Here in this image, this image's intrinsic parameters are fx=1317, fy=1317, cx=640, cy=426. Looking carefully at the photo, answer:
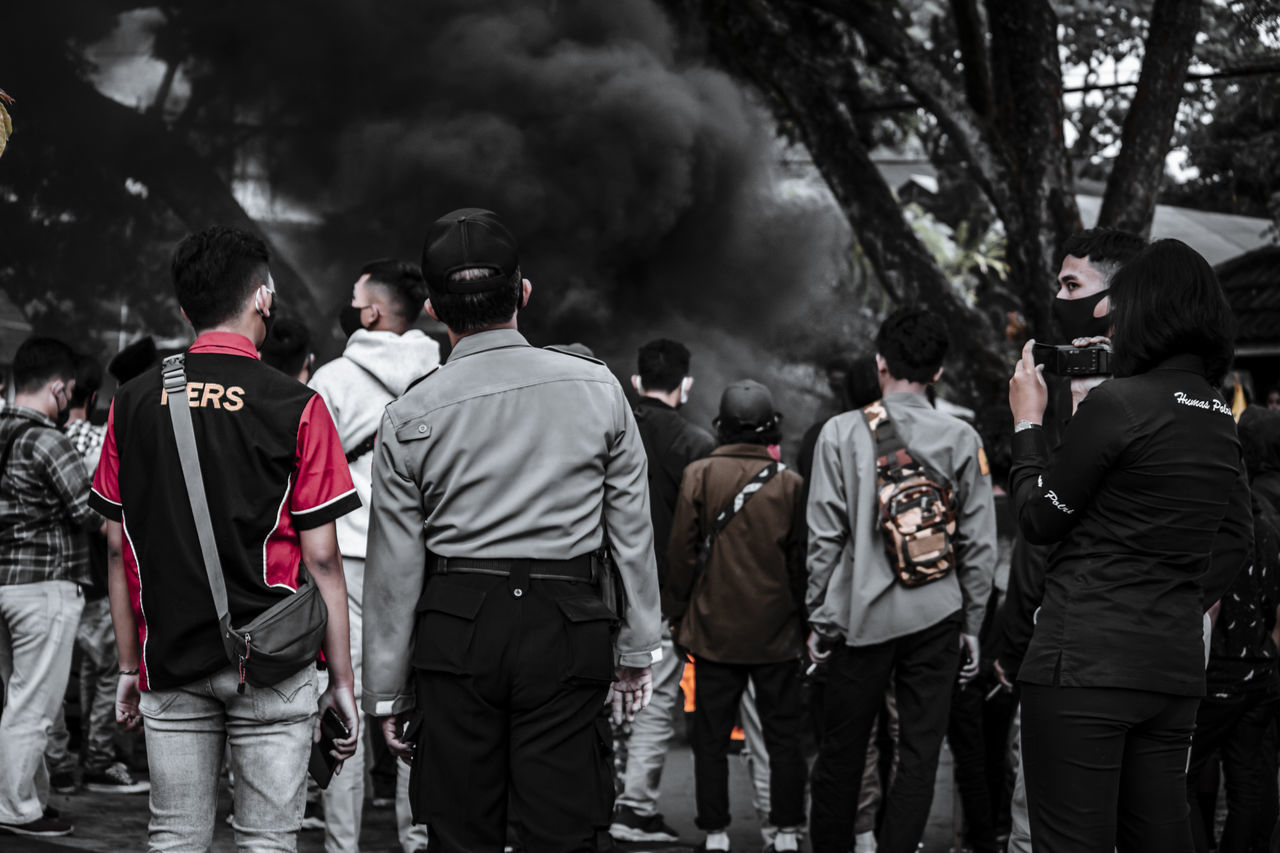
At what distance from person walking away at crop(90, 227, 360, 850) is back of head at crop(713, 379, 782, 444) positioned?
233cm

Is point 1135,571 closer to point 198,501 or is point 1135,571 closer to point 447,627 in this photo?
point 447,627

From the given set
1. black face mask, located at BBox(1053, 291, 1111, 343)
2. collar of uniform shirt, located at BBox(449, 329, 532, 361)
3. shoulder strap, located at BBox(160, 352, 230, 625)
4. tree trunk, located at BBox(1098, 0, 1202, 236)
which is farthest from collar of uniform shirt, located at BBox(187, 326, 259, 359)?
tree trunk, located at BBox(1098, 0, 1202, 236)

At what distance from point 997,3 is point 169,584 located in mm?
6834

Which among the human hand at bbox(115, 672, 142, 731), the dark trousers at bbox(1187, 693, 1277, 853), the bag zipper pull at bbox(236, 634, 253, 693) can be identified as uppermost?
the bag zipper pull at bbox(236, 634, 253, 693)

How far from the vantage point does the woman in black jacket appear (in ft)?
8.73

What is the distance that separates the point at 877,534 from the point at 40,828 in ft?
10.5

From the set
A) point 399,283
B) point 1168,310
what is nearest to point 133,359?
point 399,283

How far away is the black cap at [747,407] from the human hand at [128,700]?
8.66ft

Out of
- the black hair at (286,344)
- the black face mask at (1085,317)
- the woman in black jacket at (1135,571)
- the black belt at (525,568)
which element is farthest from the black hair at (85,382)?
the woman in black jacket at (1135,571)

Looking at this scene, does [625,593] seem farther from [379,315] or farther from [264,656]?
[379,315]

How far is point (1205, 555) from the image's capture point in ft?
9.04

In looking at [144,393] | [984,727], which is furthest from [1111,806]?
[984,727]

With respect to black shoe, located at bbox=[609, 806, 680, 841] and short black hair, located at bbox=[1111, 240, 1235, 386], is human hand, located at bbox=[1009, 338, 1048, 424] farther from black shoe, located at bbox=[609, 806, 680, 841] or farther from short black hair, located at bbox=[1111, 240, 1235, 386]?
black shoe, located at bbox=[609, 806, 680, 841]

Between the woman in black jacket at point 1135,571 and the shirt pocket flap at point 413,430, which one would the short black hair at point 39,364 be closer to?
the shirt pocket flap at point 413,430
